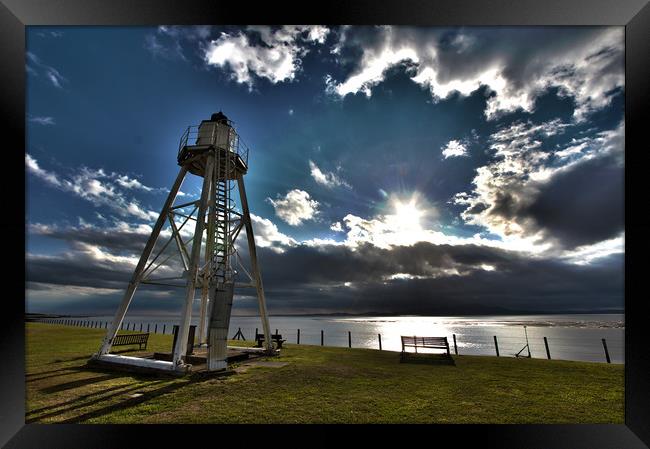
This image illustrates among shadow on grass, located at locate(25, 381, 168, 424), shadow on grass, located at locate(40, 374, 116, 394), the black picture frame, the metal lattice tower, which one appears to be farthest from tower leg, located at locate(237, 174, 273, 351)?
the black picture frame

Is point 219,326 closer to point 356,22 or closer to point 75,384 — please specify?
point 75,384

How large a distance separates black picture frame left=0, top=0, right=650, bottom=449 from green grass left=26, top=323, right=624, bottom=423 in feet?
2.15

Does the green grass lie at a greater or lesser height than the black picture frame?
lesser

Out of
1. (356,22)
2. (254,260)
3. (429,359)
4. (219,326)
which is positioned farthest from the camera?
(254,260)

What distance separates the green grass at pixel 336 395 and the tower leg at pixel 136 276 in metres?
1.15

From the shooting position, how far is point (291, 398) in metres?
7.99

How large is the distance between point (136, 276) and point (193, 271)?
2.66 m

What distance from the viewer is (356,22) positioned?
6238mm

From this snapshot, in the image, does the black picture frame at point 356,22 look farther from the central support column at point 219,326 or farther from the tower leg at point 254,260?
the tower leg at point 254,260

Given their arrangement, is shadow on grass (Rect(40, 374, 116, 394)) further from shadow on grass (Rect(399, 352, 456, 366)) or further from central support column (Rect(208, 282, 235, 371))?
shadow on grass (Rect(399, 352, 456, 366))

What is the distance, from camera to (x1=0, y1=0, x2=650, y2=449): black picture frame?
5707 millimetres

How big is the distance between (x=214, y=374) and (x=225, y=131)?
31.3 ft

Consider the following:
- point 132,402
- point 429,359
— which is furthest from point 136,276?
point 429,359

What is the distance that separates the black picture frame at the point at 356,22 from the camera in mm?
5707
